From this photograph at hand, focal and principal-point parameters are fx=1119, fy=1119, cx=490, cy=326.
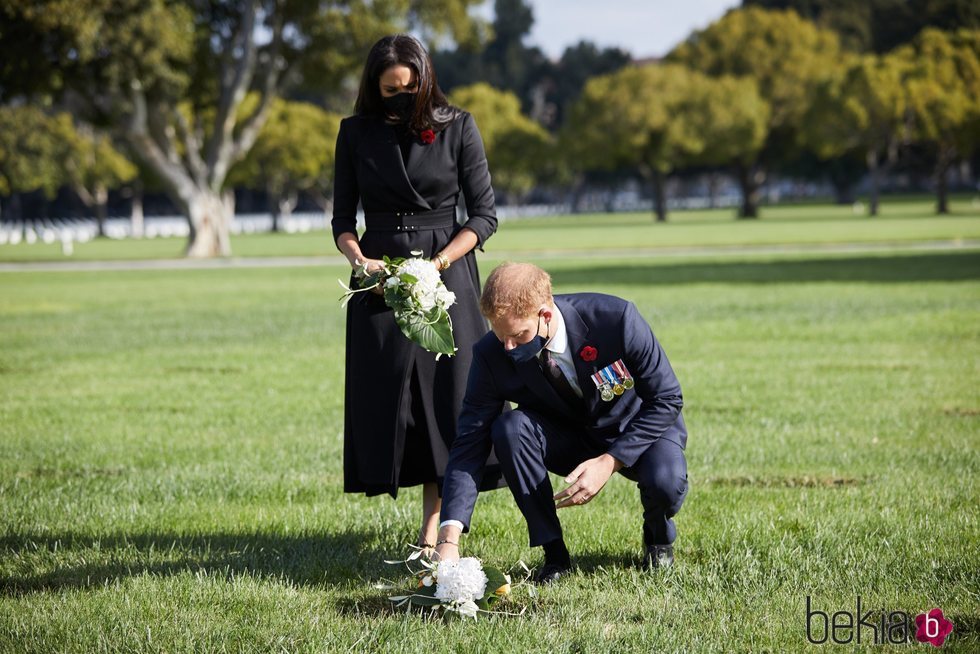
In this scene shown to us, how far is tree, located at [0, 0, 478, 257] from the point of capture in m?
28.6

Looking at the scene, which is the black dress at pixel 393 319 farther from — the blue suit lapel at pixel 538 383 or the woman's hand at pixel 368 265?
the blue suit lapel at pixel 538 383

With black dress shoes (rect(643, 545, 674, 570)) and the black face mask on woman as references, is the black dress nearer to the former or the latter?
the black face mask on woman

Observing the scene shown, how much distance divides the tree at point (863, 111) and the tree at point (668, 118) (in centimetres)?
413

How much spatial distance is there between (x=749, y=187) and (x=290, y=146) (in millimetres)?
29038

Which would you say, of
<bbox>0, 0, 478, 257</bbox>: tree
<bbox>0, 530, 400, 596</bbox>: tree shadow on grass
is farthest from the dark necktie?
<bbox>0, 0, 478, 257</bbox>: tree

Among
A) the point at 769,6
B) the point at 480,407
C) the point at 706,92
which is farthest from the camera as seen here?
the point at 769,6

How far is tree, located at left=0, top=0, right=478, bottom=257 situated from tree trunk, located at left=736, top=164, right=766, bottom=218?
34.8 meters

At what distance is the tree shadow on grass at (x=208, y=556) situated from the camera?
453cm

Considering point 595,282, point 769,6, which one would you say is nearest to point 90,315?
point 595,282

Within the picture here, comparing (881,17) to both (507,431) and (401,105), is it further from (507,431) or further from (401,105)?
(507,431)

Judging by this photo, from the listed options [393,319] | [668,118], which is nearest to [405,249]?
[393,319]

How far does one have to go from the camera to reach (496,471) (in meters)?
4.55

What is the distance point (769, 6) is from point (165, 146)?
6015 centimetres

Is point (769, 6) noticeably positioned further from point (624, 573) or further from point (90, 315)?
point (624, 573)
